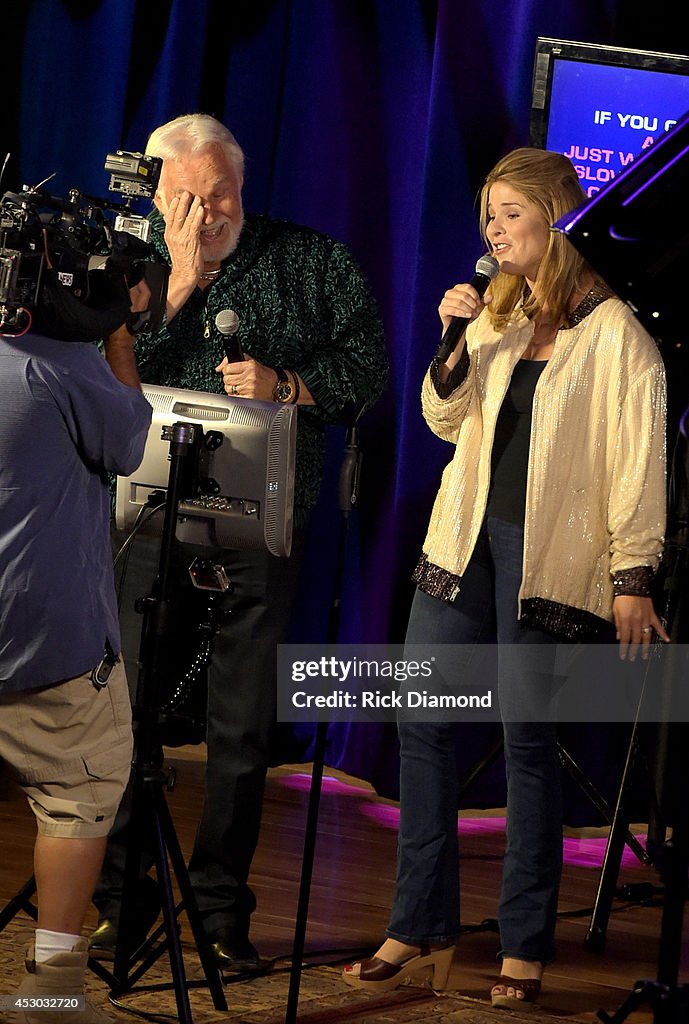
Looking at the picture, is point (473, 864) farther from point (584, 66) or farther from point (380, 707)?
point (584, 66)

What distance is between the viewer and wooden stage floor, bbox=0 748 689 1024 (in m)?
2.50

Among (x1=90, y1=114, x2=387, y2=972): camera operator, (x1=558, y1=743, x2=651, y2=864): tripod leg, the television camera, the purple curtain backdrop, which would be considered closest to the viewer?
the television camera

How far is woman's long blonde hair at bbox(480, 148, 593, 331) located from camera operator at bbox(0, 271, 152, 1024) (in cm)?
85

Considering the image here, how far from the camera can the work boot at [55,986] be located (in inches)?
81.1

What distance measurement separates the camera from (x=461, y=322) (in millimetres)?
2426

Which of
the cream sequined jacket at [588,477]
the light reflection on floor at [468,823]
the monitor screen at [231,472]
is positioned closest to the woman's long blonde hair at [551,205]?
the cream sequined jacket at [588,477]

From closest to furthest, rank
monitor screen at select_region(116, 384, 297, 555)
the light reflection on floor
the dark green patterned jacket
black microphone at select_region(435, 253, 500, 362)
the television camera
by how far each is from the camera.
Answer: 1. the television camera
2. monitor screen at select_region(116, 384, 297, 555)
3. black microphone at select_region(435, 253, 500, 362)
4. the dark green patterned jacket
5. the light reflection on floor

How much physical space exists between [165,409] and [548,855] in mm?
1087

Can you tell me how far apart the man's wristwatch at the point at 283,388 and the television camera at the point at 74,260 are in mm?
539

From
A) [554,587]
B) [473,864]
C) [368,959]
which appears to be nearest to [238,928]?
[368,959]

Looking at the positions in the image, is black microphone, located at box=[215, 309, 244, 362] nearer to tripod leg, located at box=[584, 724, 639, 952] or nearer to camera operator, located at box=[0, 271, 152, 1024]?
camera operator, located at box=[0, 271, 152, 1024]

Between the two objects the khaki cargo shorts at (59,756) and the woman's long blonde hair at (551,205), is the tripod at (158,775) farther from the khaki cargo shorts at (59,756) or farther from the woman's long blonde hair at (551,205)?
the woman's long blonde hair at (551,205)

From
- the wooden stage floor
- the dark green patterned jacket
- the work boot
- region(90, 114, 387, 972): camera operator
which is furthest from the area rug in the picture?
the dark green patterned jacket

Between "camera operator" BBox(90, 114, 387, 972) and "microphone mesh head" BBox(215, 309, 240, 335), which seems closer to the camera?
"microphone mesh head" BBox(215, 309, 240, 335)
